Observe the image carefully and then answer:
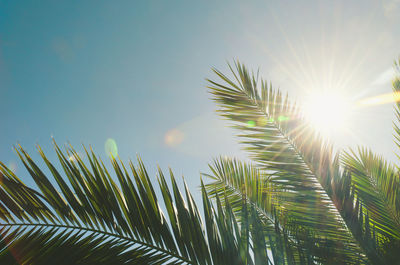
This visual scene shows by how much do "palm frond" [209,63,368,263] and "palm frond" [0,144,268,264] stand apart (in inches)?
43.8

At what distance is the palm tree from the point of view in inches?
55.7

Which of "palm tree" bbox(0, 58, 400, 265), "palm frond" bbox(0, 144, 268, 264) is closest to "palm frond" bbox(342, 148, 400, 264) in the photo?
"palm tree" bbox(0, 58, 400, 265)

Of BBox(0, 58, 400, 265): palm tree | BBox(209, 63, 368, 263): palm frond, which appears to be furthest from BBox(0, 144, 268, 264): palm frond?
BBox(209, 63, 368, 263): palm frond

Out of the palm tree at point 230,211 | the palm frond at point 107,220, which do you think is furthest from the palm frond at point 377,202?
the palm frond at point 107,220

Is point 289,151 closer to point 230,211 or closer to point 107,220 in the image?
point 230,211

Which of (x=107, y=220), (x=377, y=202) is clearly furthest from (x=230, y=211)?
(x=377, y=202)

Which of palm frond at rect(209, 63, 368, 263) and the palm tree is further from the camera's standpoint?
palm frond at rect(209, 63, 368, 263)

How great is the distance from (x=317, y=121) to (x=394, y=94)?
960 millimetres

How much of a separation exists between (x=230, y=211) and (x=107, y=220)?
779mm

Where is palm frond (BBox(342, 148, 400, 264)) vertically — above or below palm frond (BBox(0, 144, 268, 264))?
below

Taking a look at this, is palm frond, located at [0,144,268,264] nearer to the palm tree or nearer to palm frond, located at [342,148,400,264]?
the palm tree

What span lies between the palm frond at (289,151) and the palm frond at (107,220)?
43.8 inches

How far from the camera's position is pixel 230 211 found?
5.91 feet

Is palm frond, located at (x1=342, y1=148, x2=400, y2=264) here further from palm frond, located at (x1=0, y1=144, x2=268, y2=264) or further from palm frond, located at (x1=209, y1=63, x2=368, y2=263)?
palm frond, located at (x1=0, y1=144, x2=268, y2=264)
